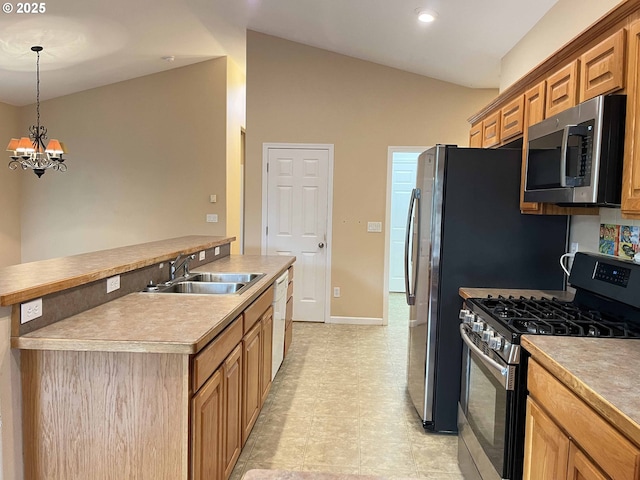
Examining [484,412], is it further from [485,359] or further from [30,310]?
[30,310]

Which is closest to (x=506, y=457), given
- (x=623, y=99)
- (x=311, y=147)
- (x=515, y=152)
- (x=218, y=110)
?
(x=623, y=99)

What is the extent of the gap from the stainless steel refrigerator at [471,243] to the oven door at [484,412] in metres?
0.35

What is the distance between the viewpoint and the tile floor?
2.46 meters

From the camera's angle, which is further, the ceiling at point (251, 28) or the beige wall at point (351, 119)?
the beige wall at point (351, 119)

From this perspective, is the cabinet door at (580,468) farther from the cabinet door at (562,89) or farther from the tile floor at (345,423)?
the cabinet door at (562,89)

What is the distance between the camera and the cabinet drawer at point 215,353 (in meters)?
1.64

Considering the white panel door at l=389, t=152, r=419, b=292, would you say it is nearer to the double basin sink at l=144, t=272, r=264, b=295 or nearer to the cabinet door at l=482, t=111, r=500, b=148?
the cabinet door at l=482, t=111, r=500, b=148

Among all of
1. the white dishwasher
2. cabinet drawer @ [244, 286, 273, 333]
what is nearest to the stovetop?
cabinet drawer @ [244, 286, 273, 333]

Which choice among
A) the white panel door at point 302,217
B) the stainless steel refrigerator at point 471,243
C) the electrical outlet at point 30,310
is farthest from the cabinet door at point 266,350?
the white panel door at point 302,217

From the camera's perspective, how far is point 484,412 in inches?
81.0

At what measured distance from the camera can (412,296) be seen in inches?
124

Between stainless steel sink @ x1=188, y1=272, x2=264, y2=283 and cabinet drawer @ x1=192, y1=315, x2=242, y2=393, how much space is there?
910 mm

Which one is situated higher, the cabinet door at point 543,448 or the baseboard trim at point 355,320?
the cabinet door at point 543,448

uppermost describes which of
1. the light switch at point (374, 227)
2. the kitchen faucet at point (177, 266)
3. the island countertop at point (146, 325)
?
the light switch at point (374, 227)
